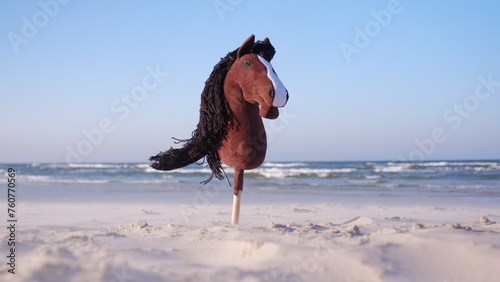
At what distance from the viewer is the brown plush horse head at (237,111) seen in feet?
10.2

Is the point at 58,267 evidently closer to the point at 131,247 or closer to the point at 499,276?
the point at 131,247

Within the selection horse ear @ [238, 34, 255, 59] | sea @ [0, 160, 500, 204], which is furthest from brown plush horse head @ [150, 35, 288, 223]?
sea @ [0, 160, 500, 204]

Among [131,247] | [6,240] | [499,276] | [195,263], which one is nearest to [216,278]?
[195,263]

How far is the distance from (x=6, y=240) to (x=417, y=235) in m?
2.23

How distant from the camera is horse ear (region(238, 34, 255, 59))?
3197 millimetres

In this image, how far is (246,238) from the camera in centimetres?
260

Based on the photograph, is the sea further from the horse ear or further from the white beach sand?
the white beach sand

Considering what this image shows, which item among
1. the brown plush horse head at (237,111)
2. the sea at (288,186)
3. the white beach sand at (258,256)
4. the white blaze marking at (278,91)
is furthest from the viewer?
the sea at (288,186)

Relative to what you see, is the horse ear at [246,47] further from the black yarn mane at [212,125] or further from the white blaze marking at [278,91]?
the white blaze marking at [278,91]

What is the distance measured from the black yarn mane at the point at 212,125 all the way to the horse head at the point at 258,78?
0.01 meters

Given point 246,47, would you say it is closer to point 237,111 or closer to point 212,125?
point 237,111

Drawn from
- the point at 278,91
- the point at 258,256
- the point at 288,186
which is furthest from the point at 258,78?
the point at 288,186

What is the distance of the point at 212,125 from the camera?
3316 millimetres

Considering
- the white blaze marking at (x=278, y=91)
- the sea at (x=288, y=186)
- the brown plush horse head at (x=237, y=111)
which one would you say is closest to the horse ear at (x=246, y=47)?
the brown plush horse head at (x=237, y=111)
